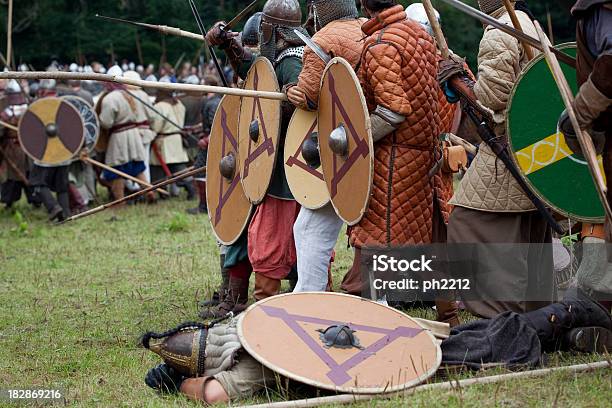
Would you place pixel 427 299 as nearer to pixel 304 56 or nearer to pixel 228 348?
pixel 304 56

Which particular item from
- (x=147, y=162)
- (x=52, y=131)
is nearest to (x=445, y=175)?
(x=52, y=131)

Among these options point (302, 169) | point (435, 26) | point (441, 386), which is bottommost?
point (441, 386)

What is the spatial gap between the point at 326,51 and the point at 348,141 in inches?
19.3

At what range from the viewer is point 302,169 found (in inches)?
203

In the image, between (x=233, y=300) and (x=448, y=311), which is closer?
(x=448, y=311)

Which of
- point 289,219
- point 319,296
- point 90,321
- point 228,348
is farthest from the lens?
point 90,321

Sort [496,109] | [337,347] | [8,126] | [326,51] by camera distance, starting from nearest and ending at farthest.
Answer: [337,347] → [496,109] → [326,51] → [8,126]

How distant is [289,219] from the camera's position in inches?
215

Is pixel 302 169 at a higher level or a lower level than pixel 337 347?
higher

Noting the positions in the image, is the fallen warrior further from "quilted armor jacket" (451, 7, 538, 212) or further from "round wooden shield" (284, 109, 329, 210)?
"round wooden shield" (284, 109, 329, 210)

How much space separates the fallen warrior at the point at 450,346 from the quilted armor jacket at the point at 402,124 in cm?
76

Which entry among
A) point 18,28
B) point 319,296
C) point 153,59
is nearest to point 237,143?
point 319,296

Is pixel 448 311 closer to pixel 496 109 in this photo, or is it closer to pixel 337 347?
pixel 496 109

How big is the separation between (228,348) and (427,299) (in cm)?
204
